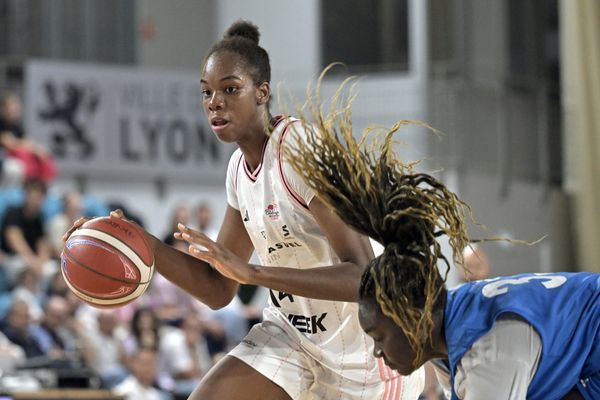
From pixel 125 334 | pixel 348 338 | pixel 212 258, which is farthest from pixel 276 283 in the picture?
pixel 125 334

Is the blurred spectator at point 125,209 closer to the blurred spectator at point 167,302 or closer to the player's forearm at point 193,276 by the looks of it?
the blurred spectator at point 167,302

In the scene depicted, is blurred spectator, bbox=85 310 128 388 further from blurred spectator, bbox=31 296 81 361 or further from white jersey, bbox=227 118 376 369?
white jersey, bbox=227 118 376 369

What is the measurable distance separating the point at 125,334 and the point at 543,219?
5.47 m

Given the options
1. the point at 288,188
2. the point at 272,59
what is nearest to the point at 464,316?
the point at 288,188

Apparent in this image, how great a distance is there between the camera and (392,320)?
2.98 meters

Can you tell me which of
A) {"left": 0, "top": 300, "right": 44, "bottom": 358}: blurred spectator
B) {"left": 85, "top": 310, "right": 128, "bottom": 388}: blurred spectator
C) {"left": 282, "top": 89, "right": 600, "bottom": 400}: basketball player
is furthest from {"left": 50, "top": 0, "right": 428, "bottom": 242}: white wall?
{"left": 282, "top": 89, "right": 600, "bottom": 400}: basketball player

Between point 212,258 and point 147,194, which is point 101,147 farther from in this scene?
point 212,258

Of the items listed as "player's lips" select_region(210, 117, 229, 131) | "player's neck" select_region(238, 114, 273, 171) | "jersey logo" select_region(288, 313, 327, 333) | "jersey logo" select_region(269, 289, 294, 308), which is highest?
"player's lips" select_region(210, 117, 229, 131)

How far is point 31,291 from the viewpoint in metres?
8.55

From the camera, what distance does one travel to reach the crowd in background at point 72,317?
25.0 ft

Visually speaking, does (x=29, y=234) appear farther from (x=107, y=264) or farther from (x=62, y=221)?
(x=107, y=264)

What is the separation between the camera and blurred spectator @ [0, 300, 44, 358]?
25.9ft

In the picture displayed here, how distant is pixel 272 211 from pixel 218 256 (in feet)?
2.02

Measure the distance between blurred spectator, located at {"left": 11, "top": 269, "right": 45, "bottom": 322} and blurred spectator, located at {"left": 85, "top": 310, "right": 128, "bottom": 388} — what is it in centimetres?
41
